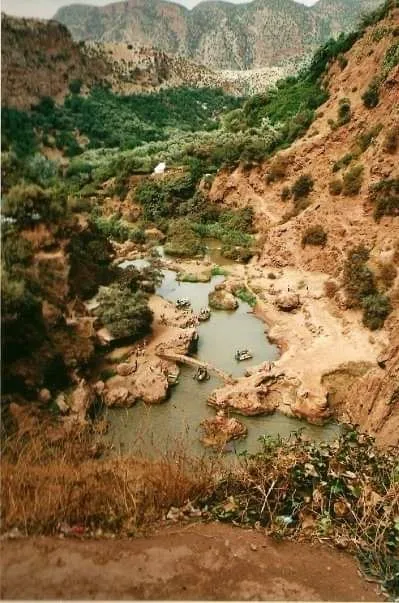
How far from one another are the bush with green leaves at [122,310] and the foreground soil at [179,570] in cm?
206

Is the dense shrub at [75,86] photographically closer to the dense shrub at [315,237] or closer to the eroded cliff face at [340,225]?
the eroded cliff face at [340,225]

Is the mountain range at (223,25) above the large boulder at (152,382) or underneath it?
above

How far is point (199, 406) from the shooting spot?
680 centimetres

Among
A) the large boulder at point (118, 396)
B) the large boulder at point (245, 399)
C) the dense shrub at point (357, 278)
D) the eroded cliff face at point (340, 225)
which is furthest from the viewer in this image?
the dense shrub at point (357, 278)

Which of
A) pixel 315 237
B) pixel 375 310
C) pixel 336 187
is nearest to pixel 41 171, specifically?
pixel 375 310

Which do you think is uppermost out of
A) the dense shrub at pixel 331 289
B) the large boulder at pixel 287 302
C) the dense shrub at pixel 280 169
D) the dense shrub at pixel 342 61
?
the dense shrub at pixel 342 61

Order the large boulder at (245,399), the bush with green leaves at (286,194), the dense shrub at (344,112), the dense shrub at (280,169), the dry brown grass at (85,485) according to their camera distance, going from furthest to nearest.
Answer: the dense shrub at (280,169)
the dense shrub at (344,112)
the bush with green leaves at (286,194)
the large boulder at (245,399)
the dry brown grass at (85,485)

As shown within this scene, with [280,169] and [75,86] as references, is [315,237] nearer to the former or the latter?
[280,169]

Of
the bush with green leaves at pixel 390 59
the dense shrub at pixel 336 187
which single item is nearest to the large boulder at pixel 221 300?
the dense shrub at pixel 336 187

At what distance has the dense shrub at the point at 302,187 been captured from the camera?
683 inches

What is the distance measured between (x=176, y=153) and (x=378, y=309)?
16.6ft

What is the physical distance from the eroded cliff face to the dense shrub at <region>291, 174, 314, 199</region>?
24 cm

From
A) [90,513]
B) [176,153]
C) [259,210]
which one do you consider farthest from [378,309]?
[259,210]

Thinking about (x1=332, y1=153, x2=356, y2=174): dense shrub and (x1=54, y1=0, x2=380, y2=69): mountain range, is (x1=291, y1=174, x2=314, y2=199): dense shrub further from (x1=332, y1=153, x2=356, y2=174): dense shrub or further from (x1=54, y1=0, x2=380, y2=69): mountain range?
(x1=54, y1=0, x2=380, y2=69): mountain range
